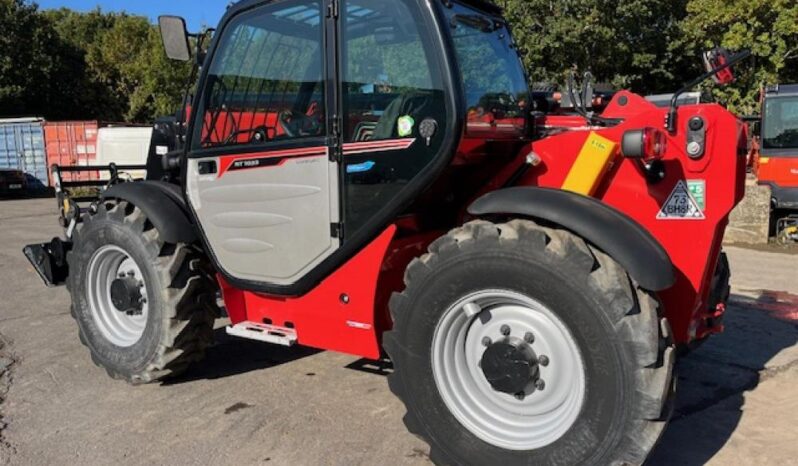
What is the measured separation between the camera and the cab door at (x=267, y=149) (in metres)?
3.61

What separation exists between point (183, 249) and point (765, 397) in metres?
3.87

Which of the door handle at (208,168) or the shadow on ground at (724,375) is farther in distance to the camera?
the door handle at (208,168)

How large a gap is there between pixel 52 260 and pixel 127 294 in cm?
128

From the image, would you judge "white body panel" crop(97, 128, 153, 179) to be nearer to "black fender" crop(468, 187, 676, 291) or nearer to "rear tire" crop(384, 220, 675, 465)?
"rear tire" crop(384, 220, 675, 465)

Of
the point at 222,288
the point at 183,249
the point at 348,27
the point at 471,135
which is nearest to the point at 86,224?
the point at 183,249

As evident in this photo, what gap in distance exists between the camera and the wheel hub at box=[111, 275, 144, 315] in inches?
177

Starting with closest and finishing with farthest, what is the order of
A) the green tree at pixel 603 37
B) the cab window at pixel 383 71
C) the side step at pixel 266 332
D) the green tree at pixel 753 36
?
1. the cab window at pixel 383 71
2. the side step at pixel 266 332
3. the green tree at pixel 753 36
4. the green tree at pixel 603 37

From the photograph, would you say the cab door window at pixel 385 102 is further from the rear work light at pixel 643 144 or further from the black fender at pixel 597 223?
the rear work light at pixel 643 144

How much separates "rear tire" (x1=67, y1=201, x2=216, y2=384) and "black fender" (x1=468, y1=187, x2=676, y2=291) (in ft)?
7.04

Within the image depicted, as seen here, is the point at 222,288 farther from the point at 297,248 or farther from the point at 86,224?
the point at 86,224

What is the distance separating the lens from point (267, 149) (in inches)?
148

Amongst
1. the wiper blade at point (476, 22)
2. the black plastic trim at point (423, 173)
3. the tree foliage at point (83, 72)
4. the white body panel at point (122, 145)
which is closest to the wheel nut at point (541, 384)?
the black plastic trim at point (423, 173)

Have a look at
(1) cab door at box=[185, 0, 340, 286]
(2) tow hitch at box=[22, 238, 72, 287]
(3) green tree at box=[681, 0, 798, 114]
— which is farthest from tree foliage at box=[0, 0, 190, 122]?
(1) cab door at box=[185, 0, 340, 286]

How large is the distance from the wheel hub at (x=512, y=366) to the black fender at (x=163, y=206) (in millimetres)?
2195
